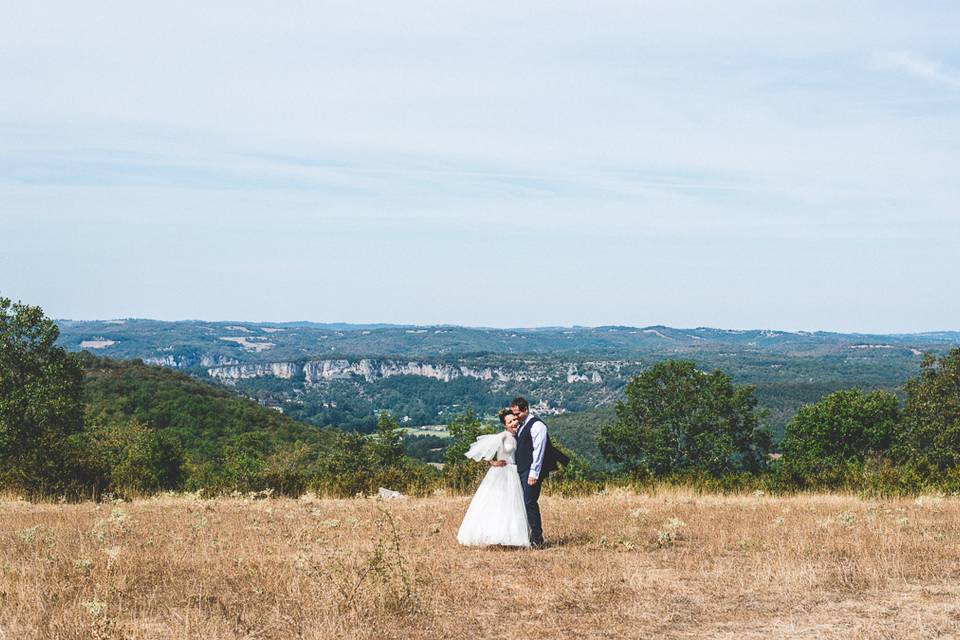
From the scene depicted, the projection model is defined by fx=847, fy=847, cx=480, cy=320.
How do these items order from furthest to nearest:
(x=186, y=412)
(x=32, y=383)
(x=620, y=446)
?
(x=186, y=412) → (x=620, y=446) → (x=32, y=383)

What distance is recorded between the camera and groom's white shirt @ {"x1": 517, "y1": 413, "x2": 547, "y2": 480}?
13789 mm

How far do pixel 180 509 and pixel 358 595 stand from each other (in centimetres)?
1097

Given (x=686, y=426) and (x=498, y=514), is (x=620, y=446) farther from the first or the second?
(x=498, y=514)

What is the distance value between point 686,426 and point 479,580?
4457 centimetres

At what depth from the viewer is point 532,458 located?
1407 cm

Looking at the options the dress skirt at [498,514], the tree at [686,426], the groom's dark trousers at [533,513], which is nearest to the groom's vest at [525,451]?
the dress skirt at [498,514]

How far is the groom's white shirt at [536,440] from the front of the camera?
13.8m

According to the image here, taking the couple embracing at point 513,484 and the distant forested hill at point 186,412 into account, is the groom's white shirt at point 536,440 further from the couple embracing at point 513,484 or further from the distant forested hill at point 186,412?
the distant forested hill at point 186,412

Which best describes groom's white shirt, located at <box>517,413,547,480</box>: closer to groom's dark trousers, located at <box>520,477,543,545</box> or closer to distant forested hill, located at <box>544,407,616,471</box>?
groom's dark trousers, located at <box>520,477,543,545</box>

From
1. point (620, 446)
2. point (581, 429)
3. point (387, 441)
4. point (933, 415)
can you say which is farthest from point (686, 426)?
point (581, 429)

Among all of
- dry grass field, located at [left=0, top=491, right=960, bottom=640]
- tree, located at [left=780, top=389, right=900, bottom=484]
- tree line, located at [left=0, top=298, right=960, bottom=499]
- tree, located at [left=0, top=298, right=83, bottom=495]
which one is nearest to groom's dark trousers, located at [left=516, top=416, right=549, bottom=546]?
dry grass field, located at [left=0, top=491, right=960, bottom=640]

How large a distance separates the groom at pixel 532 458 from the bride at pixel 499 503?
11 cm

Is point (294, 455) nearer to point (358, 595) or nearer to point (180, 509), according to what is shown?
point (180, 509)

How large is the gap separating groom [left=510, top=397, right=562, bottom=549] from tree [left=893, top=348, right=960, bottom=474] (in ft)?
120
